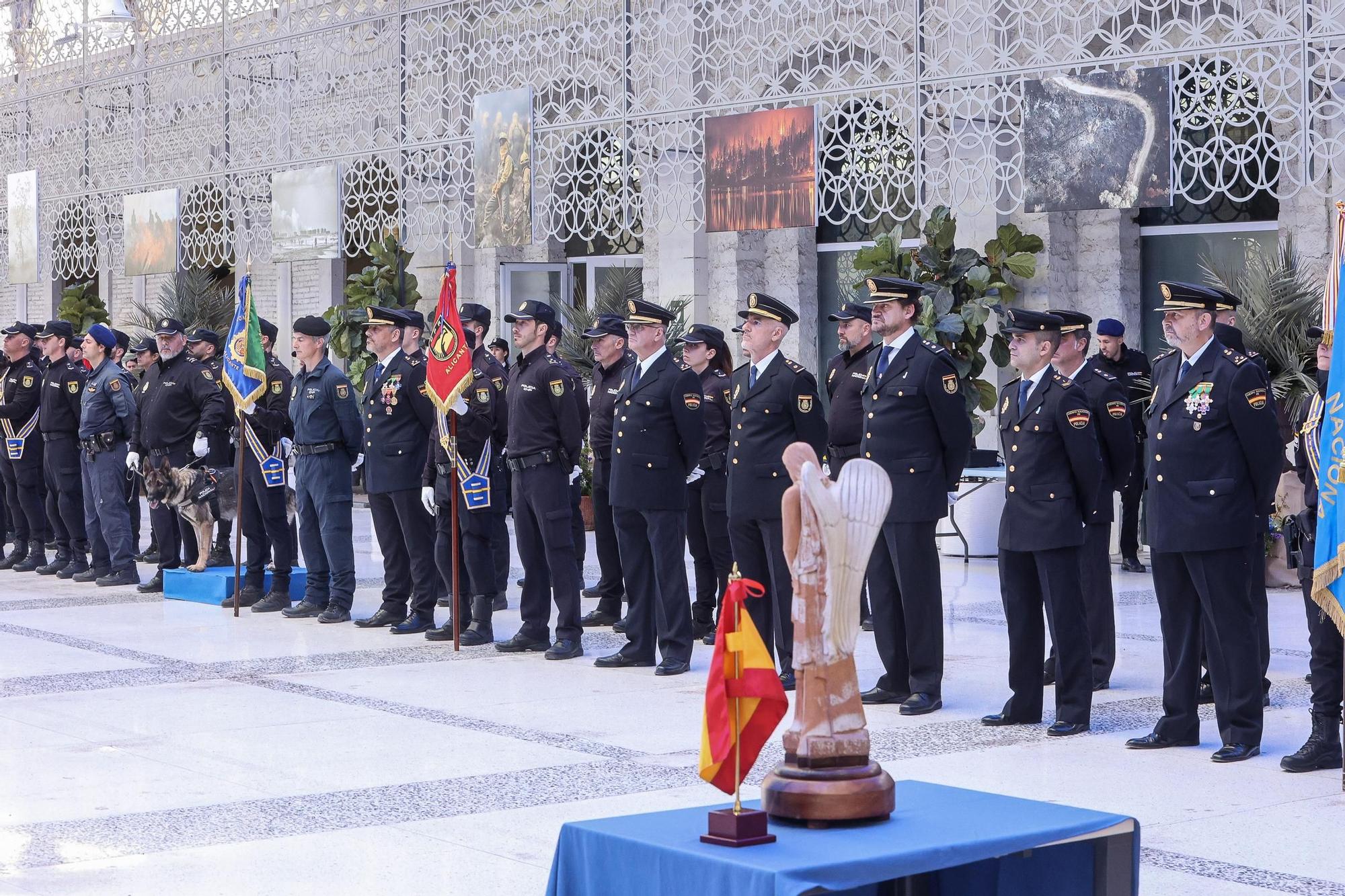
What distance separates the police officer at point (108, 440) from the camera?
12.9 meters

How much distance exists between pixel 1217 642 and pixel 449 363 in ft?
15.1

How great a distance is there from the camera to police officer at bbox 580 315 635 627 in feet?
32.8

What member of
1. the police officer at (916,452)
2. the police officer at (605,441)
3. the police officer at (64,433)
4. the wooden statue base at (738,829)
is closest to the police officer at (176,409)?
the police officer at (64,433)

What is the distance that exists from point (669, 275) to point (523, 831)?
42.8ft

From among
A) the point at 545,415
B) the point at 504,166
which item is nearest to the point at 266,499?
the point at 545,415

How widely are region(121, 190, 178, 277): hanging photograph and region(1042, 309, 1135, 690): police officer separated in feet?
35.3

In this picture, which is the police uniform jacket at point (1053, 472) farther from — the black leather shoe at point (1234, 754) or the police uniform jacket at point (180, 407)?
the police uniform jacket at point (180, 407)

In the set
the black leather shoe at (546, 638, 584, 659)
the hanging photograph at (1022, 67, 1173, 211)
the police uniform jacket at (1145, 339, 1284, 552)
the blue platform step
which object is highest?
the hanging photograph at (1022, 67, 1173, 211)

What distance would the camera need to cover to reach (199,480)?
40.1 feet

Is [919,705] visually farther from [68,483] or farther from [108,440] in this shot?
[68,483]

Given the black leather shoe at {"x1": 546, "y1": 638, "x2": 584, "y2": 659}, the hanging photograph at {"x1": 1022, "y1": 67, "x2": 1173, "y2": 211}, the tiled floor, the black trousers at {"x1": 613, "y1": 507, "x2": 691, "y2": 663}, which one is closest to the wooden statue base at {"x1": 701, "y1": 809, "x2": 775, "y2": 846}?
the tiled floor

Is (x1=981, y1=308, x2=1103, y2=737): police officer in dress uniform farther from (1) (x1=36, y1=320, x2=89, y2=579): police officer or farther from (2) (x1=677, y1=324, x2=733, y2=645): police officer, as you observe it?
(1) (x1=36, y1=320, x2=89, y2=579): police officer

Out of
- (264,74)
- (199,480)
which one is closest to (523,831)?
(199,480)

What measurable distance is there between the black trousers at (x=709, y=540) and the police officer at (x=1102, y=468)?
211 cm
